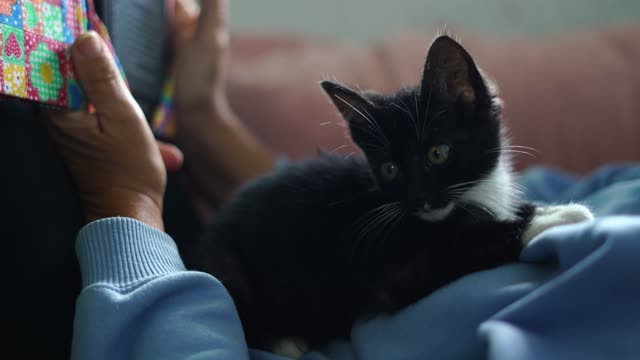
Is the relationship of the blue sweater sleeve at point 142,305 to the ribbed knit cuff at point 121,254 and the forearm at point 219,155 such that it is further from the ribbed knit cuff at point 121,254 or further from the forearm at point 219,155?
the forearm at point 219,155

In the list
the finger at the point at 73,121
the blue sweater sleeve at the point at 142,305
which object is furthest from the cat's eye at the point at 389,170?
the finger at the point at 73,121

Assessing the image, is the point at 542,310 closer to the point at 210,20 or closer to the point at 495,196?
the point at 495,196

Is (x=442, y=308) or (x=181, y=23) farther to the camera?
(x=181, y=23)

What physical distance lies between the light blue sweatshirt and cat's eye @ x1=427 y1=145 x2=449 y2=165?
0.22 meters

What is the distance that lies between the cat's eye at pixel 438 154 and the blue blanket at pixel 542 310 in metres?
0.22

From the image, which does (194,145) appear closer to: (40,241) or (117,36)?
(117,36)

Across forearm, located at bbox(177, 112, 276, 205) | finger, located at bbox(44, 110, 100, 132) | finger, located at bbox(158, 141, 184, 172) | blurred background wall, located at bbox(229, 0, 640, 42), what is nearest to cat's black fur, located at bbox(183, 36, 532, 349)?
finger, located at bbox(158, 141, 184, 172)

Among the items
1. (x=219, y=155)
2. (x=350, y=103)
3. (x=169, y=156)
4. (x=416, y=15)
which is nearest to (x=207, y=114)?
(x=219, y=155)

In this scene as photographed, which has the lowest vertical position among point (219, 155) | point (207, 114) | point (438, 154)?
point (219, 155)

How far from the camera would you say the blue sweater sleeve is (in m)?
0.68

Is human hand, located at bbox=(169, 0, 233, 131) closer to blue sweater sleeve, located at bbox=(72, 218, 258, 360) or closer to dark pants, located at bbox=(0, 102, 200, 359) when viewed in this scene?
dark pants, located at bbox=(0, 102, 200, 359)

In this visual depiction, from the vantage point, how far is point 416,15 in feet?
8.36

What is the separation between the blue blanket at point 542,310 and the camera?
57 cm

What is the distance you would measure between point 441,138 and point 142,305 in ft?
1.68
